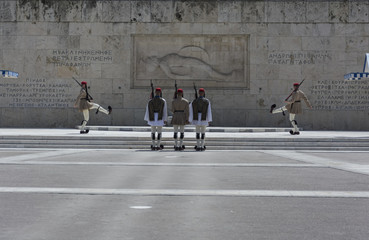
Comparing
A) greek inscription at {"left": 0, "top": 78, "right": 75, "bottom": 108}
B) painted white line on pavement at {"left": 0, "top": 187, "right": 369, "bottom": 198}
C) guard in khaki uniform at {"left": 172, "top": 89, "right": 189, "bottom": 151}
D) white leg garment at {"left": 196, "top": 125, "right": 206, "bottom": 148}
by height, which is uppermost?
greek inscription at {"left": 0, "top": 78, "right": 75, "bottom": 108}

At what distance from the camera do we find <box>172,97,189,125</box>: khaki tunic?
624 inches

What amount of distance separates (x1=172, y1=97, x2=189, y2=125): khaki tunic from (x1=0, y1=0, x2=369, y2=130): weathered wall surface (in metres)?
9.58

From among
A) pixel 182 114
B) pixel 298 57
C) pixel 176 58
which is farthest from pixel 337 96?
pixel 182 114

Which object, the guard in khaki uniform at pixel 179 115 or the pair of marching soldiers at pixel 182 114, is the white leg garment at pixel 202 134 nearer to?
the pair of marching soldiers at pixel 182 114

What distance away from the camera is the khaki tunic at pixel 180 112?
15859 mm

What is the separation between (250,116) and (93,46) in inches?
313

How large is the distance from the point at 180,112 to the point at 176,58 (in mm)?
10318

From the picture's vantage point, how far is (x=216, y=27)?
25.8 meters

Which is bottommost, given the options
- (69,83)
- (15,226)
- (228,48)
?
(15,226)

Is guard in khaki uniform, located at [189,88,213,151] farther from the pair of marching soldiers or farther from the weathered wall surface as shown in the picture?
the weathered wall surface

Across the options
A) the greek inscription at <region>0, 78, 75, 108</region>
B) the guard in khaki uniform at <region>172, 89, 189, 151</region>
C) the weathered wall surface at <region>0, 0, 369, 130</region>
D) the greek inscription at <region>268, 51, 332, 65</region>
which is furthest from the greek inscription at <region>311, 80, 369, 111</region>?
the greek inscription at <region>0, 78, 75, 108</region>

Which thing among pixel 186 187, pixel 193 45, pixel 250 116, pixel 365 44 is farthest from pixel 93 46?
pixel 186 187

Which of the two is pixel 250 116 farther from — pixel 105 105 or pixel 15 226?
pixel 15 226

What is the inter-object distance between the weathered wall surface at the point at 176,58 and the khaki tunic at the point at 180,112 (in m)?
9.58
